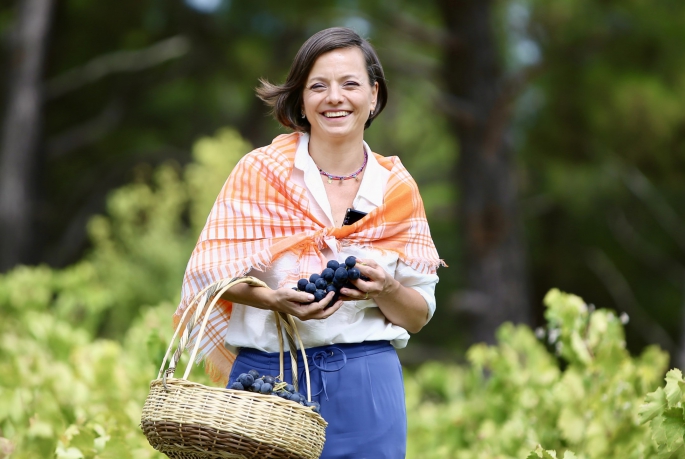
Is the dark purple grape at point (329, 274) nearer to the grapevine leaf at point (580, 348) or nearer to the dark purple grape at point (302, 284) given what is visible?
the dark purple grape at point (302, 284)

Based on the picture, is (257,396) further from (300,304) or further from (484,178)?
(484,178)

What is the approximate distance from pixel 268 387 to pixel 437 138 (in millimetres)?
13452

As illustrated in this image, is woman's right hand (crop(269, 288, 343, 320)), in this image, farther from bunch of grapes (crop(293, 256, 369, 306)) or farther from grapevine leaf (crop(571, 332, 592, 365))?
grapevine leaf (crop(571, 332, 592, 365))

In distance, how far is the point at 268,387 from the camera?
2191mm

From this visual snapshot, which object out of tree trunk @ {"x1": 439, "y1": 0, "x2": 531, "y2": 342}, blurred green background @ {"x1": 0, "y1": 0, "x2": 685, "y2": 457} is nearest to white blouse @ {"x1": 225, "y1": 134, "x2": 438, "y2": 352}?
blurred green background @ {"x1": 0, "y1": 0, "x2": 685, "y2": 457}

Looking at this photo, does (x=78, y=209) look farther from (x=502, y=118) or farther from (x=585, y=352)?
(x=585, y=352)

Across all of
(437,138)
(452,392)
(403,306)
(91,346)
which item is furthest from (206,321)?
(437,138)

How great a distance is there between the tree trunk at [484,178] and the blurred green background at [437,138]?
18 millimetres

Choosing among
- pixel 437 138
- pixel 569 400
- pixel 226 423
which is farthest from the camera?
pixel 437 138

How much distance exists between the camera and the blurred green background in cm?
840

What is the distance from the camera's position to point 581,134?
968 cm

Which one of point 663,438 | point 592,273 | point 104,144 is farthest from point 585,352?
point 104,144

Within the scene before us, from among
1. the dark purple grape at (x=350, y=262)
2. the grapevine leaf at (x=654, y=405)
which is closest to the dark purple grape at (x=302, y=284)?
the dark purple grape at (x=350, y=262)

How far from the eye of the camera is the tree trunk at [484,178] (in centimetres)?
835
